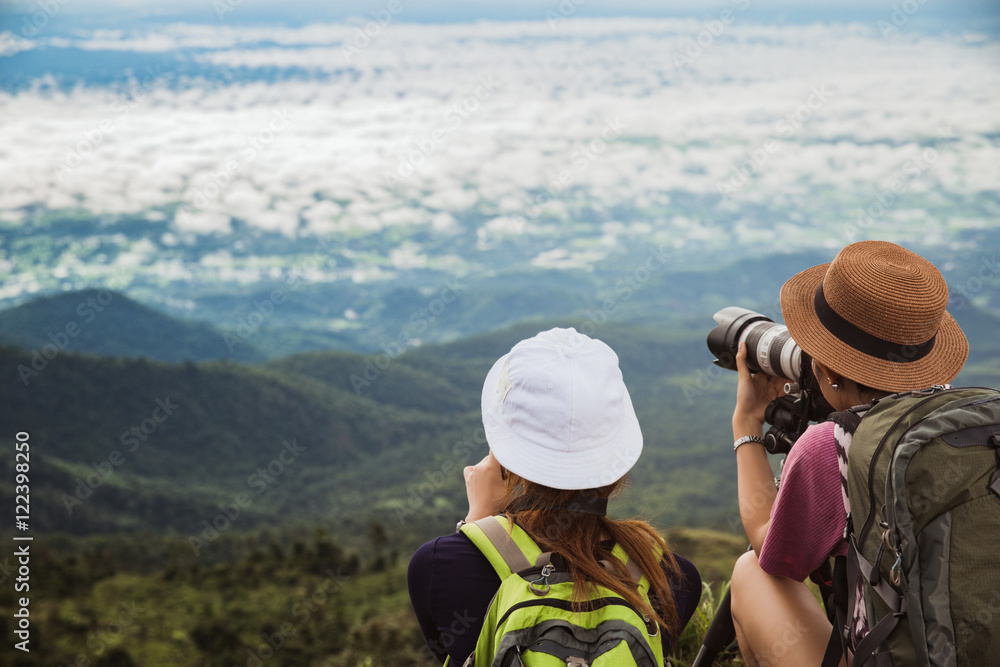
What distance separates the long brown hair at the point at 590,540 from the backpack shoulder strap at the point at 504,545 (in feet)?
0.08

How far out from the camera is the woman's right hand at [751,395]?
8.87ft

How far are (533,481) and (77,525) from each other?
92.2 metres

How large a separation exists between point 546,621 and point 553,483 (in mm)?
346

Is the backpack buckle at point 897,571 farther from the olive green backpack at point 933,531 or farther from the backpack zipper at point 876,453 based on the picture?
the backpack zipper at point 876,453

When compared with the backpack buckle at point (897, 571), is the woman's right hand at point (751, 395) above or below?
below

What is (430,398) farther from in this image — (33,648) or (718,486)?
(33,648)

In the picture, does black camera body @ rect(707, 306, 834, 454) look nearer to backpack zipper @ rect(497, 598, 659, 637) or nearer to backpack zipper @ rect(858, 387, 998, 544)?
backpack zipper @ rect(858, 387, 998, 544)

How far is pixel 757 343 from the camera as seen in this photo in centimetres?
279

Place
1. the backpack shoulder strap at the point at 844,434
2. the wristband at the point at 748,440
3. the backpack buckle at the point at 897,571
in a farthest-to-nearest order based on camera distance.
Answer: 1. the wristband at the point at 748,440
2. the backpack shoulder strap at the point at 844,434
3. the backpack buckle at the point at 897,571

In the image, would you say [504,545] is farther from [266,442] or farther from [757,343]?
[266,442]

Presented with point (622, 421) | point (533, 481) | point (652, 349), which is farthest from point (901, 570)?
point (652, 349)

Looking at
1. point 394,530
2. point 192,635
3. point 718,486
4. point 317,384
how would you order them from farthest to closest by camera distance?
point 317,384, point 718,486, point 394,530, point 192,635

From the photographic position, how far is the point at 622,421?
1.98 m

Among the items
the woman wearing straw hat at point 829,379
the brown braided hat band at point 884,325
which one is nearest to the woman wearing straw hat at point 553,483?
the woman wearing straw hat at point 829,379
